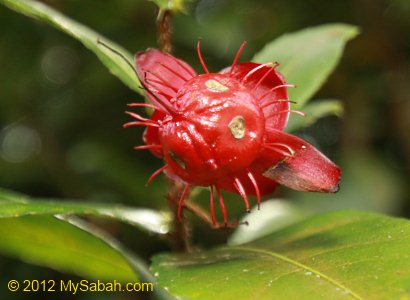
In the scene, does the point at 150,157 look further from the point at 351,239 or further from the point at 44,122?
the point at 351,239

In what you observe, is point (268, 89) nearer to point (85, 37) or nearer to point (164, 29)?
point (164, 29)

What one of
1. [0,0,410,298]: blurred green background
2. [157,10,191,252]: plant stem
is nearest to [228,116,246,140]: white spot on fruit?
[157,10,191,252]: plant stem

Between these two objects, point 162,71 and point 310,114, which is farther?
point 310,114

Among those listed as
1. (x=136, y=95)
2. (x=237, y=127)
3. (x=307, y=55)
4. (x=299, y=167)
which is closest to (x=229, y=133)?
(x=237, y=127)

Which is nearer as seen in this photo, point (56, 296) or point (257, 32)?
point (56, 296)

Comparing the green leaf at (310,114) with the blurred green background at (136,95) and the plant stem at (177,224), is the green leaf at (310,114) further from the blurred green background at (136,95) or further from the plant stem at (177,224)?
the blurred green background at (136,95)

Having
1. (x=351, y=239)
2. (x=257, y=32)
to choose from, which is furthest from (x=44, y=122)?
(x=351, y=239)

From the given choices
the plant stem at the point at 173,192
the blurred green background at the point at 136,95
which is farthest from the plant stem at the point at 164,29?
the blurred green background at the point at 136,95
